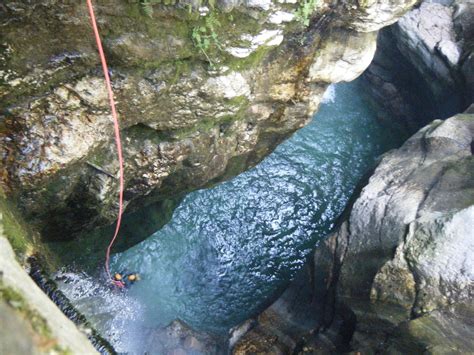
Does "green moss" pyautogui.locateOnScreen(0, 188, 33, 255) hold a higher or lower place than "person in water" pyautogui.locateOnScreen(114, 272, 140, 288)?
higher

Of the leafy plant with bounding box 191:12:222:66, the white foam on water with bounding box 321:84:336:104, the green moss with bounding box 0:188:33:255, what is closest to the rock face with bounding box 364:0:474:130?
the white foam on water with bounding box 321:84:336:104

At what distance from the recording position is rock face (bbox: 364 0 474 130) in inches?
466

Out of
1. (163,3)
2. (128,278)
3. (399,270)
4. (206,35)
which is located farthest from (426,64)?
(163,3)

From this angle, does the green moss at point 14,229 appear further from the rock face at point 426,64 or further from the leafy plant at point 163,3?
the rock face at point 426,64

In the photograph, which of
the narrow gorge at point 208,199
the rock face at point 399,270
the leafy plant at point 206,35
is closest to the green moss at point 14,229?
the narrow gorge at point 208,199

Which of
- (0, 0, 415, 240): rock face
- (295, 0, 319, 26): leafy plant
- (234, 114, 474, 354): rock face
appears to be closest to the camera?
(0, 0, 415, 240): rock face

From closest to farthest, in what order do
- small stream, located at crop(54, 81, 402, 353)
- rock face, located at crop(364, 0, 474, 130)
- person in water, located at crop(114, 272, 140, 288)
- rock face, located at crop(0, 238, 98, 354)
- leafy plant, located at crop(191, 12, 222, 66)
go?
rock face, located at crop(0, 238, 98, 354), leafy plant, located at crop(191, 12, 222, 66), small stream, located at crop(54, 81, 402, 353), person in water, located at crop(114, 272, 140, 288), rock face, located at crop(364, 0, 474, 130)

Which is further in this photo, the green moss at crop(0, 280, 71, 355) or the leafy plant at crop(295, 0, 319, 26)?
the leafy plant at crop(295, 0, 319, 26)

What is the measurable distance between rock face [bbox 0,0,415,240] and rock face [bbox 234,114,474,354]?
2.20m

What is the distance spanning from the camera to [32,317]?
2262 mm

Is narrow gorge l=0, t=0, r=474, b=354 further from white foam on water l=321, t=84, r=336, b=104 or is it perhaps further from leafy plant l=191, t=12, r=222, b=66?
white foam on water l=321, t=84, r=336, b=104

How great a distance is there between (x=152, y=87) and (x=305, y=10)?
2.19 meters

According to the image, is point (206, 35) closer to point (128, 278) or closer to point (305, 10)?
point (305, 10)

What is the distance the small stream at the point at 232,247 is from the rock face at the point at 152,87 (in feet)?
7.46
